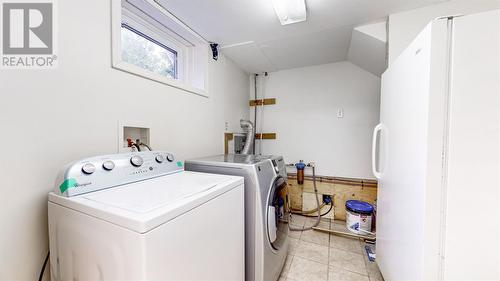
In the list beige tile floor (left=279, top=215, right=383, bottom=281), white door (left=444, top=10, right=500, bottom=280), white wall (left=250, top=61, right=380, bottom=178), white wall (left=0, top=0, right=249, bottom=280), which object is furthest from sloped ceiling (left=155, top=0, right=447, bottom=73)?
beige tile floor (left=279, top=215, right=383, bottom=281)

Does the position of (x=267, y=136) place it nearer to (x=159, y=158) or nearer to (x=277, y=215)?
(x=277, y=215)

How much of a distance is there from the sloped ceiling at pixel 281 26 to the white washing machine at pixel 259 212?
118 centimetres

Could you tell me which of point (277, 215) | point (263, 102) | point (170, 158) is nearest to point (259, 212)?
point (277, 215)

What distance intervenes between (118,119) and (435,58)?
158 cm

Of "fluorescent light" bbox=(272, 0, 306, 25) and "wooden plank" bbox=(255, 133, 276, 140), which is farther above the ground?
"fluorescent light" bbox=(272, 0, 306, 25)

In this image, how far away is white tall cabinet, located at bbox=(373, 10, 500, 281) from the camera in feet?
2.29

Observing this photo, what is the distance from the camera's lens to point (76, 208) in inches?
25.3

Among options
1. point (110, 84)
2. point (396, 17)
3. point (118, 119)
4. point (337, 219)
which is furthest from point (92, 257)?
point (337, 219)

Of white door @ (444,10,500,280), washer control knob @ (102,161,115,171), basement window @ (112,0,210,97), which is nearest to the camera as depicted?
white door @ (444,10,500,280)

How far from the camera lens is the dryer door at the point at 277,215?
1.28 metres

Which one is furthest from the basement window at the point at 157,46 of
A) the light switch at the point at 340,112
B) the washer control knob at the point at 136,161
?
the light switch at the point at 340,112

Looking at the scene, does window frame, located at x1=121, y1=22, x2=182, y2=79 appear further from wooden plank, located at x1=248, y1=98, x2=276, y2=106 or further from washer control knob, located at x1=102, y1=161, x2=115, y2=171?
wooden plank, located at x1=248, y1=98, x2=276, y2=106

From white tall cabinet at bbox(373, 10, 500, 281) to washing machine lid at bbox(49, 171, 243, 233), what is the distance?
0.88 meters

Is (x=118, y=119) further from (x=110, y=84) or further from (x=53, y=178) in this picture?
(x=53, y=178)
